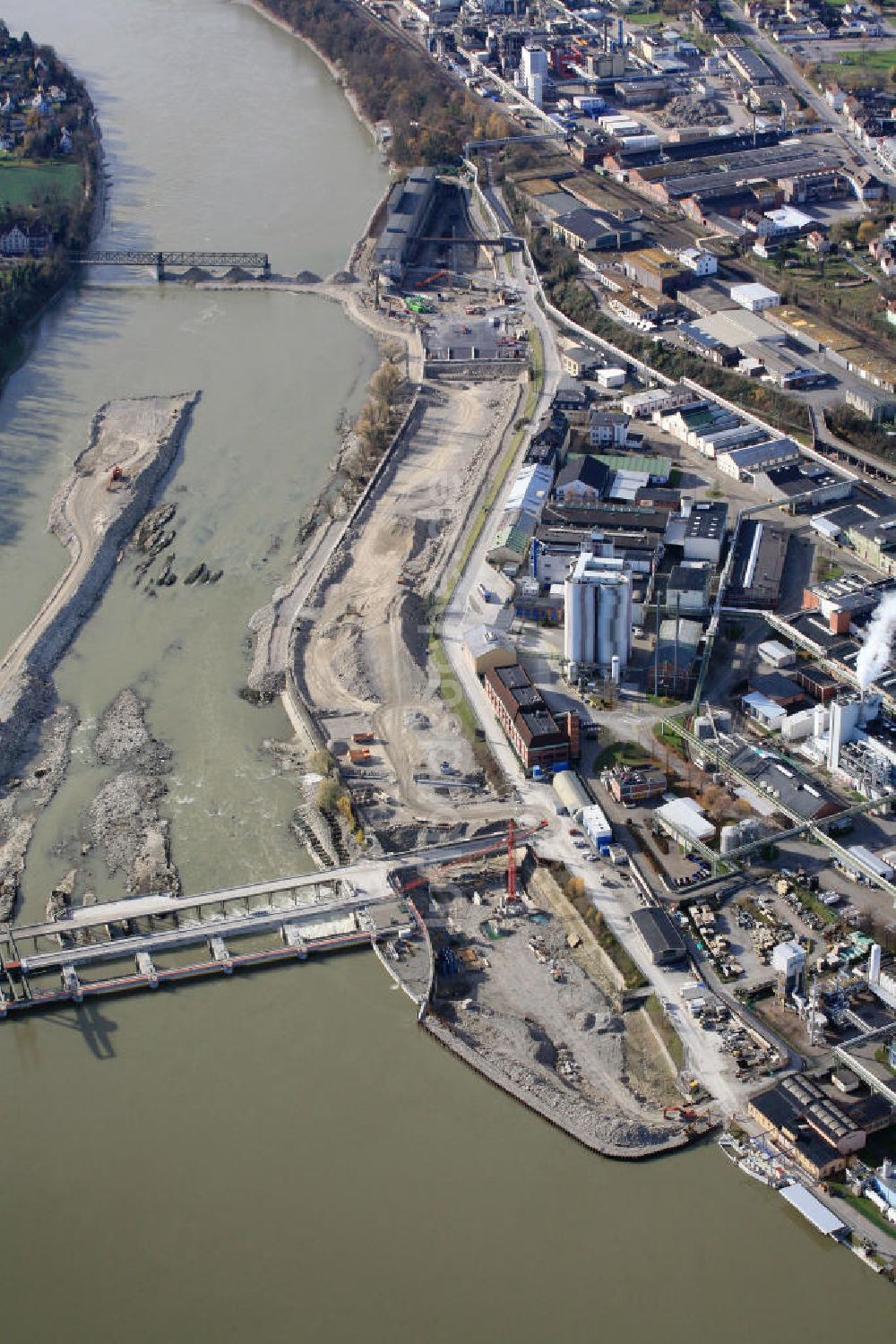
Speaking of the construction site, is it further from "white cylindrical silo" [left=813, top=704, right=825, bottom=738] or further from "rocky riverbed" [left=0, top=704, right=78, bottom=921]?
"rocky riverbed" [left=0, top=704, right=78, bottom=921]

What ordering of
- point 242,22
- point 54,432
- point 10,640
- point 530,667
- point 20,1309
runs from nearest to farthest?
point 20,1309 < point 530,667 < point 10,640 < point 54,432 < point 242,22

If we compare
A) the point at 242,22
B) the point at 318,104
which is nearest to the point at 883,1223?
the point at 318,104

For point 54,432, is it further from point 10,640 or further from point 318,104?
point 318,104

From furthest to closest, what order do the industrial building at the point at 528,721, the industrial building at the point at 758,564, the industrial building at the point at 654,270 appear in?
1. the industrial building at the point at 654,270
2. the industrial building at the point at 758,564
3. the industrial building at the point at 528,721

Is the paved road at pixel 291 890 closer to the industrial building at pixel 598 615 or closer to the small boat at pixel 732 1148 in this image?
the industrial building at pixel 598 615

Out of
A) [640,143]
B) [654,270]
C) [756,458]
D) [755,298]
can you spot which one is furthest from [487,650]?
[640,143]

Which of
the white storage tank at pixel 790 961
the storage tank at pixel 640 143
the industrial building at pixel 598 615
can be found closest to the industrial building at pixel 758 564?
the industrial building at pixel 598 615

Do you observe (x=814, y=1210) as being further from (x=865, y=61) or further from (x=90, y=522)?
(x=865, y=61)
